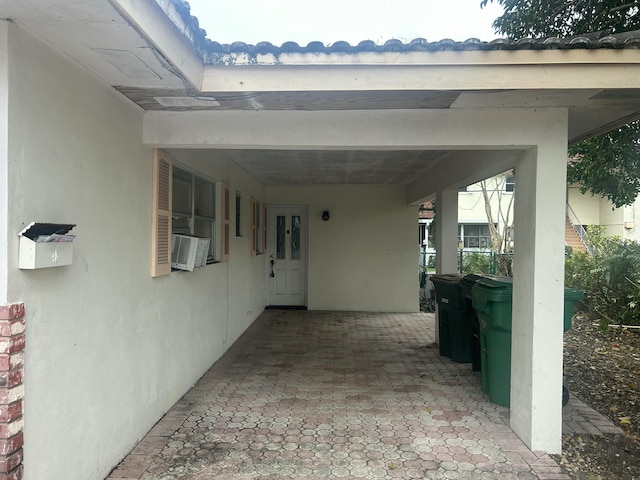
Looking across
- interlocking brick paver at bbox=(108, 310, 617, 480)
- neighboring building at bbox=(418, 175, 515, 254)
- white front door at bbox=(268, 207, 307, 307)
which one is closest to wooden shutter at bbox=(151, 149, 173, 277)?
interlocking brick paver at bbox=(108, 310, 617, 480)

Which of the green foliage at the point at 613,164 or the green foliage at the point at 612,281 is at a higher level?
the green foliage at the point at 613,164

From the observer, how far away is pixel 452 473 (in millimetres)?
3068

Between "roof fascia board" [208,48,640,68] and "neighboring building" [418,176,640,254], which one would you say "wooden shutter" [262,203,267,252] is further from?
"neighboring building" [418,176,640,254]

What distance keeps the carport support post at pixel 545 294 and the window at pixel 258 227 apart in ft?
18.0

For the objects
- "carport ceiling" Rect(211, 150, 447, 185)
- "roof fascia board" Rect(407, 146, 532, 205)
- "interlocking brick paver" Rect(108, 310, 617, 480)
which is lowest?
"interlocking brick paver" Rect(108, 310, 617, 480)

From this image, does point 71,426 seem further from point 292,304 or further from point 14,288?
point 292,304

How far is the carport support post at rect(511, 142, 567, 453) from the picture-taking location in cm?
333

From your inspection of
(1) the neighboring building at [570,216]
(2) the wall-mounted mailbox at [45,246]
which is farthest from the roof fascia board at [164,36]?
(1) the neighboring building at [570,216]

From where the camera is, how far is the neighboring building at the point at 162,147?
209cm

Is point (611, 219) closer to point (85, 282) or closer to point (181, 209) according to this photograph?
point (181, 209)

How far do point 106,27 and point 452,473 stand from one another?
3528 millimetres

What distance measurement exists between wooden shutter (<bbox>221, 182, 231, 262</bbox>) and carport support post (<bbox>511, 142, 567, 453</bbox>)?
3799 millimetres

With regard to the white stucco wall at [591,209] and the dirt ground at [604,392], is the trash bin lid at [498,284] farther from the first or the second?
the white stucco wall at [591,209]

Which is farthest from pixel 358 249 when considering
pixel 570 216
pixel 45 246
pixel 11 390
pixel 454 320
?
pixel 570 216
